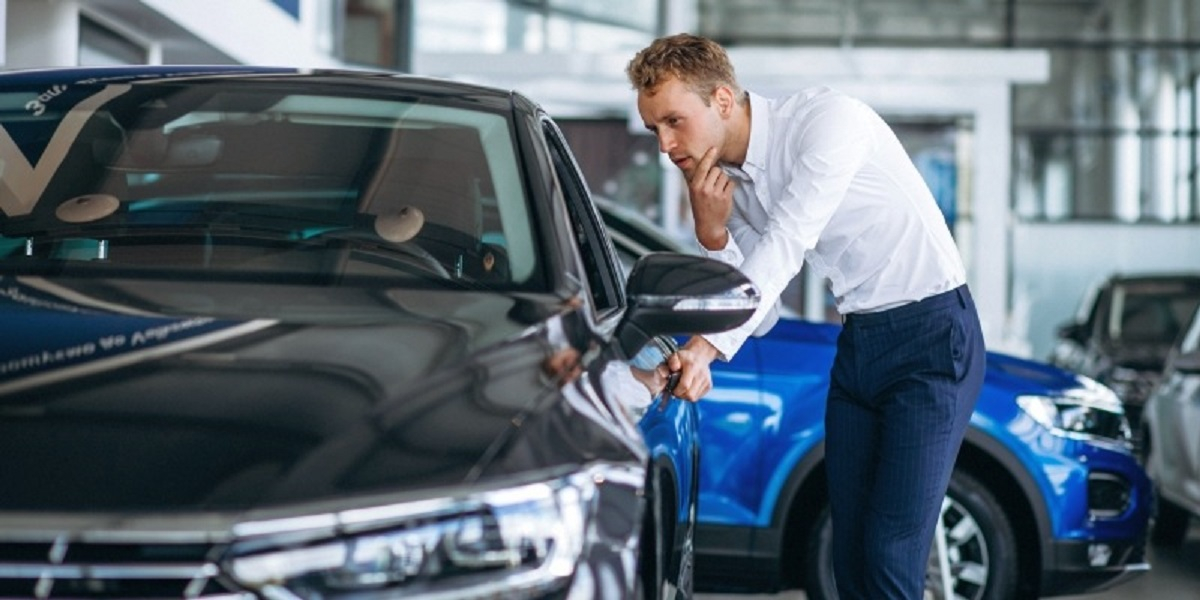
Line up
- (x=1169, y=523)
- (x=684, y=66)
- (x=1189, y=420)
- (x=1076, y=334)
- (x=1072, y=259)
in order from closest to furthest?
1. (x=684, y=66)
2. (x=1189, y=420)
3. (x=1169, y=523)
4. (x=1076, y=334)
5. (x=1072, y=259)

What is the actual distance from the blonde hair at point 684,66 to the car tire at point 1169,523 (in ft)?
24.7

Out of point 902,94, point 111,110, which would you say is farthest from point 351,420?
point 902,94

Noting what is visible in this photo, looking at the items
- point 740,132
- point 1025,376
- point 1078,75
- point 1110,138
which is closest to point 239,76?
point 740,132

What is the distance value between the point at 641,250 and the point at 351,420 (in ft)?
15.7

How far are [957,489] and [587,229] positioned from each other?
10.6ft

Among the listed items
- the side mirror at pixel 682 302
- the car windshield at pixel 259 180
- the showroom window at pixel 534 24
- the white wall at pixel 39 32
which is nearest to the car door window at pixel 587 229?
the car windshield at pixel 259 180

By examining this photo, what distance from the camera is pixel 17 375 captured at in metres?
2.56

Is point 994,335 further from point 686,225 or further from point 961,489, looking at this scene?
point 961,489

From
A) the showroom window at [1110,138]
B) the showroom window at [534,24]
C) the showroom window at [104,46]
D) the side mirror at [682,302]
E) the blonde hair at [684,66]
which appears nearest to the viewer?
the side mirror at [682,302]

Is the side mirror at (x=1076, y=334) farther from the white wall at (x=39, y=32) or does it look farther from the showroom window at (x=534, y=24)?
the showroom window at (x=534, y=24)

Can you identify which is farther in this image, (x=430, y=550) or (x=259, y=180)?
(x=259, y=180)

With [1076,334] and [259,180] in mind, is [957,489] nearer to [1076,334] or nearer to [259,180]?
[259,180]

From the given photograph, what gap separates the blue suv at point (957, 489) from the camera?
683 cm

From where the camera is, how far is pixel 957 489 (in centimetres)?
691
